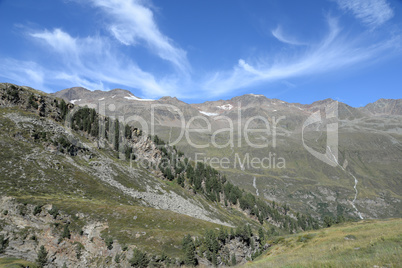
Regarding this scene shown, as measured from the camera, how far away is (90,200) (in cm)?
6356

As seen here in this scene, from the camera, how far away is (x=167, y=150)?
148125 mm

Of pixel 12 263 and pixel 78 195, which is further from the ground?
pixel 78 195

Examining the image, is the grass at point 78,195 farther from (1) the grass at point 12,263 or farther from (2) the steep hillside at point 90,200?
(1) the grass at point 12,263

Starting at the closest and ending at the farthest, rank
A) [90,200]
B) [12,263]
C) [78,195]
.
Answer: [12,263] → [90,200] → [78,195]

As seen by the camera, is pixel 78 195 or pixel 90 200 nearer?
pixel 90 200

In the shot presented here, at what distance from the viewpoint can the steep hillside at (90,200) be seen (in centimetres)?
4547

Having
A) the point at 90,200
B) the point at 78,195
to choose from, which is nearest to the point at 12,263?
the point at 90,200

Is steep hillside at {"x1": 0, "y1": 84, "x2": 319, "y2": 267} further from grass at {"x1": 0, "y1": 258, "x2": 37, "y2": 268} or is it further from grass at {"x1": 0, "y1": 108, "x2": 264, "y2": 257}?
grass at {"x1": 0, "y1": 258, "x2": 37, "y2": 268}

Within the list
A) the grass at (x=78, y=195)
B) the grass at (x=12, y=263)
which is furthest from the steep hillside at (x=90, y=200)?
the grass at (x=12, y=263)

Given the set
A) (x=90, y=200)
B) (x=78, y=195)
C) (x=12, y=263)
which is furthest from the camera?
(x=78, y=195)

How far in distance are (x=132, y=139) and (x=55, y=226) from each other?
278ft

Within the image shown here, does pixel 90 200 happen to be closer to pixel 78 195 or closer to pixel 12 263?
pixel 78 195

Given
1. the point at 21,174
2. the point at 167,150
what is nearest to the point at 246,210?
the point at 167,150

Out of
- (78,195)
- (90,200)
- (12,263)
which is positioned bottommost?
(12,263)
